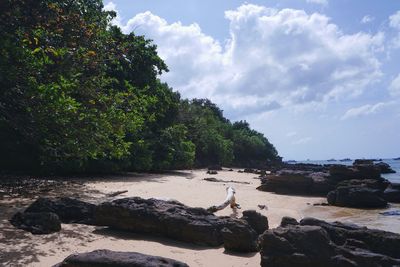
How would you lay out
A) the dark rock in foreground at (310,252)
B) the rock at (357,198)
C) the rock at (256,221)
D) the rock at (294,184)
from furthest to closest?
the rock at (294,184) < the rock at (357,198) < the rock at (256,221) < the dark rock in foreground at (310,252)

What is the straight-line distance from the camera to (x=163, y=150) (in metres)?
28.1

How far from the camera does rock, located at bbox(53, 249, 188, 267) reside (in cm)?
532

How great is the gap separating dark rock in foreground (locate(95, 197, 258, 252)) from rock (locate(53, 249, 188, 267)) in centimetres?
283

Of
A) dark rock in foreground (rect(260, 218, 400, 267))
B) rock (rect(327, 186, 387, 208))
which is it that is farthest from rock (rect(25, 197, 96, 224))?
rock (rect(327, 186, 387, 208))

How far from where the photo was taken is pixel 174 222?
8.55m

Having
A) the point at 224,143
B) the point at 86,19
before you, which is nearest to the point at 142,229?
the point at 86,19

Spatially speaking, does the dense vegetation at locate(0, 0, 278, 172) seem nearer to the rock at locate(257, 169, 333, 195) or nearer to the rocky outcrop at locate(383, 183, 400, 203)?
the rock at locate(257, 169, 333, 195)

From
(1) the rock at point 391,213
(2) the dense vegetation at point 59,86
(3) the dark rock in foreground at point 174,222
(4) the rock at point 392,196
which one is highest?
(2) the dense vegetation at point 59,86

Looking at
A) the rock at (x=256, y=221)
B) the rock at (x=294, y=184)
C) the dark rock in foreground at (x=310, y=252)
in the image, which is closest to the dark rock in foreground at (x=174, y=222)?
the rock at (x=256, y=221)

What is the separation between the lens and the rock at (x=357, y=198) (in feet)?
68.6

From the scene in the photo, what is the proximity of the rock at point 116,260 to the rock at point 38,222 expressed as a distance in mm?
2732

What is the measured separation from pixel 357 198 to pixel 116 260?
18.2 m

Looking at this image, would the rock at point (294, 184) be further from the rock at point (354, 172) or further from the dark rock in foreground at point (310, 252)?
the dark rock in foreground at point (310, 252)

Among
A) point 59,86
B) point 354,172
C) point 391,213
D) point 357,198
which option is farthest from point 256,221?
point 354,172
